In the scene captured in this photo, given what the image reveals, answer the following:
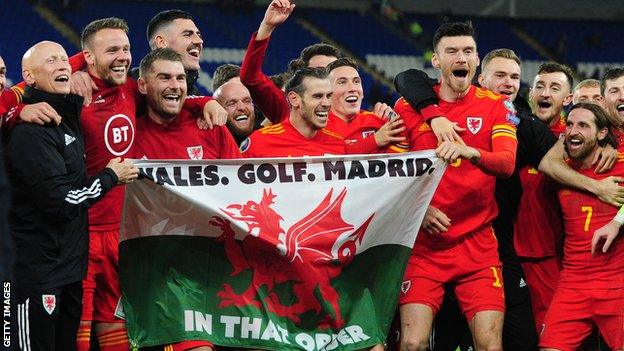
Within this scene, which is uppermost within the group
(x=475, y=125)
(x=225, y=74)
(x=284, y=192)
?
(x=225, y=74)

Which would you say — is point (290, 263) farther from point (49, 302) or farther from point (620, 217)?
point (620, 217)

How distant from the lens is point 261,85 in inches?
257

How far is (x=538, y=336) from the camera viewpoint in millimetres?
6137

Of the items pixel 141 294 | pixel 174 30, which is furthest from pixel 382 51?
pixel 141 294

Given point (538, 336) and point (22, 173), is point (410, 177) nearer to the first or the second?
point (538, 336)

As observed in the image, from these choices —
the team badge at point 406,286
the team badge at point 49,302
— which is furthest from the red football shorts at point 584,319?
the team badge at point 49,302

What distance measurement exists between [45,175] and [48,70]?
58 cm

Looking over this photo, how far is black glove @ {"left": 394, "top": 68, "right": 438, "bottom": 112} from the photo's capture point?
229 inches

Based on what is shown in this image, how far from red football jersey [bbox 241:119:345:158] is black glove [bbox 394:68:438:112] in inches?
20.5

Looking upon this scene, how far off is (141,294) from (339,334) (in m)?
1.12

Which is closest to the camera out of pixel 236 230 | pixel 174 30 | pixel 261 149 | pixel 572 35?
pixel 236 230

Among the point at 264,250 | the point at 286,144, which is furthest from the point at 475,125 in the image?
the point at 264,250

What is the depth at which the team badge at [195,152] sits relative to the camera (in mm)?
5781

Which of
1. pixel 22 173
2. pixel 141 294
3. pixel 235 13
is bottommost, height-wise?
pixel 141 294
